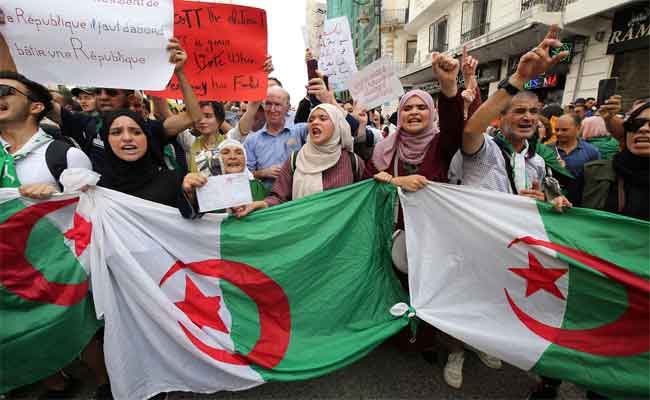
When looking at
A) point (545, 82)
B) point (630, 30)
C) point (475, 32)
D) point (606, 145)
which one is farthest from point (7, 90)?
point (475, 32)

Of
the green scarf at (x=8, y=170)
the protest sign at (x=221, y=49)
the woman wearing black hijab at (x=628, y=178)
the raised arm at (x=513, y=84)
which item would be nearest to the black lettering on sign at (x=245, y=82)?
the protest sign at (x=221, y=49)

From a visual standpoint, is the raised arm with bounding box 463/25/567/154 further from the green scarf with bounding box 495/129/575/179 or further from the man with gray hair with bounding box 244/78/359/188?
the man with gray hair with bounding box 244/78/359/188

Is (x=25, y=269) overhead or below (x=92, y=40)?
below

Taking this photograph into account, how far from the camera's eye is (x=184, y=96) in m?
2.07

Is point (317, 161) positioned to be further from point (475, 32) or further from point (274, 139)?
point (475, 32)

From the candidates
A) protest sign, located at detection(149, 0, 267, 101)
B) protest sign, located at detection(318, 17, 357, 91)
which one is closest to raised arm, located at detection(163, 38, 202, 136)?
protest sign, located at detection(149, 0, 267, 101)

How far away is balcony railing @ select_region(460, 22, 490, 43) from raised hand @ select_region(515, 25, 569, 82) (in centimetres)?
1336

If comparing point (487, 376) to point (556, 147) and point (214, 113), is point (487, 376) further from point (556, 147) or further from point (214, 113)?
point (214, 113)

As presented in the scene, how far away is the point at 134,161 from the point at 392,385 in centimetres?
224

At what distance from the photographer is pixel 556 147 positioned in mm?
3568

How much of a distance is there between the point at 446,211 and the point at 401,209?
0.32 meters

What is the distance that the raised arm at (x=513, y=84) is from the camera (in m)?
1.72

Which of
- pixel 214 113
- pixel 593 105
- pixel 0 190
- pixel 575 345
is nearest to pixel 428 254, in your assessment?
pixel 575 345

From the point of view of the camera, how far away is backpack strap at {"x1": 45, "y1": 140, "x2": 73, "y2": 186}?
1.96 m
